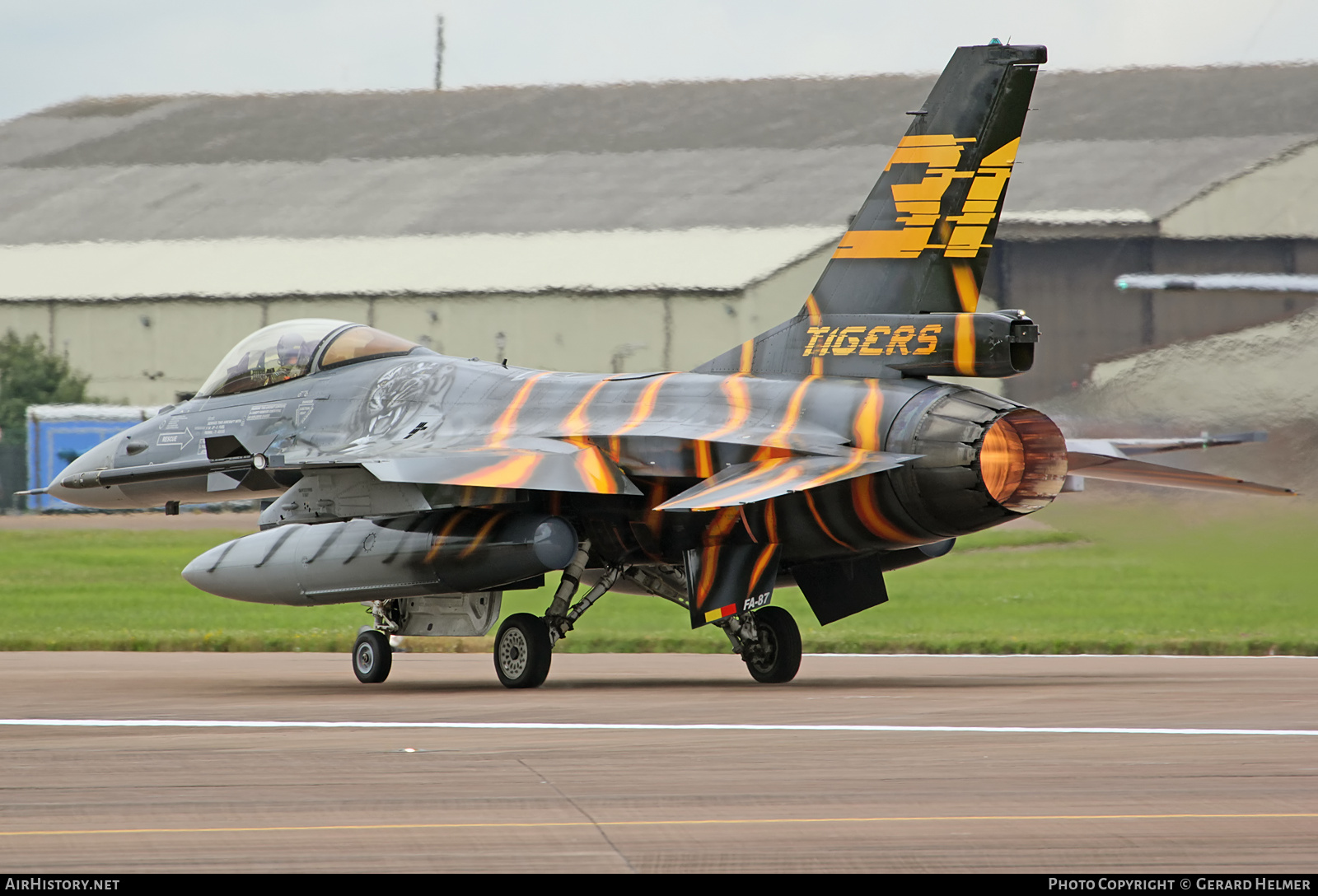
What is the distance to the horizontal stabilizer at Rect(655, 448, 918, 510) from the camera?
1271cm

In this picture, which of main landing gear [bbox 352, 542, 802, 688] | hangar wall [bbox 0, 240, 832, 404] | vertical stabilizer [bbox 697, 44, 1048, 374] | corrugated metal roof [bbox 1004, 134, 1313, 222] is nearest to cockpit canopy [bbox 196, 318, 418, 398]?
main landing gear [bbox 352, 542, 802, 688]

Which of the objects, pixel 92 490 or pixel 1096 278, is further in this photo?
pixel 1096 278

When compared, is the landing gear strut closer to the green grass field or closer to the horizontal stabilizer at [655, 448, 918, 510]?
the horizontal stabilizer at [655, 448, 918, 510]

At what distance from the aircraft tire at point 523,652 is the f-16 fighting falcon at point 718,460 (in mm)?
22

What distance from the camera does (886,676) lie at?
16.5 meters

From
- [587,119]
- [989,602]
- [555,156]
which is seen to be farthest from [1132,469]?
[587,119]

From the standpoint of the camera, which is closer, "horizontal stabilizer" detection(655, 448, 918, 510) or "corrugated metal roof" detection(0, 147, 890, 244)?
"horizontal stabilizer" detection(655, 448, 918, 510)

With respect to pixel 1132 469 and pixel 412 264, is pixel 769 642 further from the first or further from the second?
pixel 412 264

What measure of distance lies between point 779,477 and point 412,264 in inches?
1355

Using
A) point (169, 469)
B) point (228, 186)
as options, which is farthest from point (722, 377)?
point (228, 186)

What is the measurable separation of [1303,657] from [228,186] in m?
41.4

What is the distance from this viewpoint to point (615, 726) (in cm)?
1147

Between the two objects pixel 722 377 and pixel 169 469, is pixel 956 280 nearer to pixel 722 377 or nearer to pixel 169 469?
pixel 722 377

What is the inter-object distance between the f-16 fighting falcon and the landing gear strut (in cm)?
2
